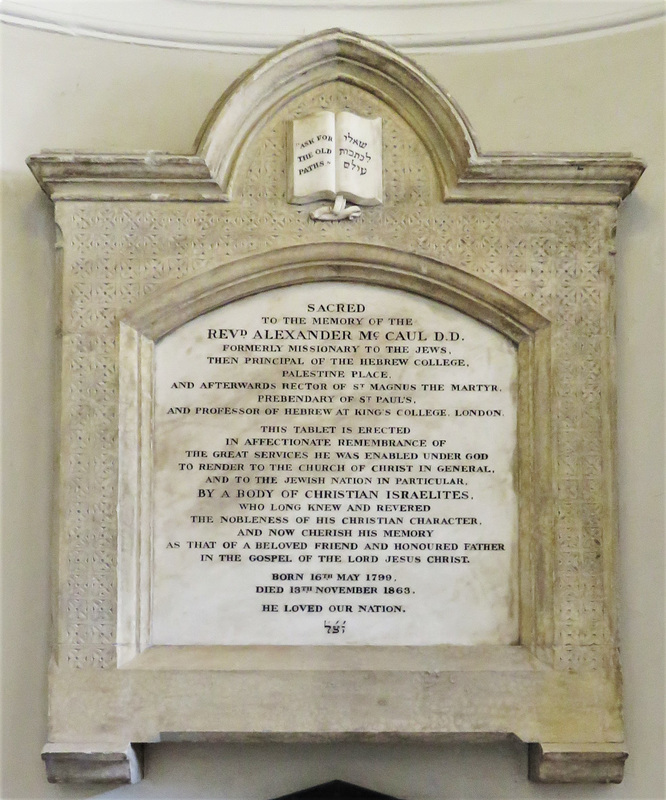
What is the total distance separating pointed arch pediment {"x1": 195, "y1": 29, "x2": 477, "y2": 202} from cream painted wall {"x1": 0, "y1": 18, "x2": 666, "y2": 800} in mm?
218

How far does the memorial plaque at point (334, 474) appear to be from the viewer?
2080mm

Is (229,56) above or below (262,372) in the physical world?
above

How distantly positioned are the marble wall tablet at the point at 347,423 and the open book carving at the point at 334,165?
3 centimetres

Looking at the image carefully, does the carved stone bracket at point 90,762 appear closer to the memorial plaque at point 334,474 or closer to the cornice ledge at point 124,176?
the memorial plaque at point 334,474

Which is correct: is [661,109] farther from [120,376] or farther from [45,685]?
[45,685]

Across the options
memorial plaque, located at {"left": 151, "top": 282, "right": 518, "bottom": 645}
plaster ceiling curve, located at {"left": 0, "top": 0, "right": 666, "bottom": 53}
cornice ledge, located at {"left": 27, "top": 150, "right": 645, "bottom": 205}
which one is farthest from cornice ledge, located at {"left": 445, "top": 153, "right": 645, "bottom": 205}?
plaster ceiling curve, located at {"left": 0, "top": 0, "right": 666, "bottom": 53}

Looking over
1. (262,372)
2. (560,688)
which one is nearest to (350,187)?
(262,372)

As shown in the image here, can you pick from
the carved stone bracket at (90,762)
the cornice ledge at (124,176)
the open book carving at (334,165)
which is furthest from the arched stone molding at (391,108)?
the carved stone bracket at (90,762)

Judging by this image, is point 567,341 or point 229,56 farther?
point 229,56

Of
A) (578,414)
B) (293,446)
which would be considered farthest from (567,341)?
(293,446)

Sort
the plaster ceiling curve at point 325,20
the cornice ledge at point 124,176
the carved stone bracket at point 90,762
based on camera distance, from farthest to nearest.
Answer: the plaster ceiling curve at point 325,20
the cornice ledge at point 124,176
the carved stone bracket at point 90,762

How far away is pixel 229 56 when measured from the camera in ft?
7.68

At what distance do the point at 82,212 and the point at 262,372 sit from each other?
25.6 inches

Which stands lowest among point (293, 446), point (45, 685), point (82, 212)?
point (45, 685)
